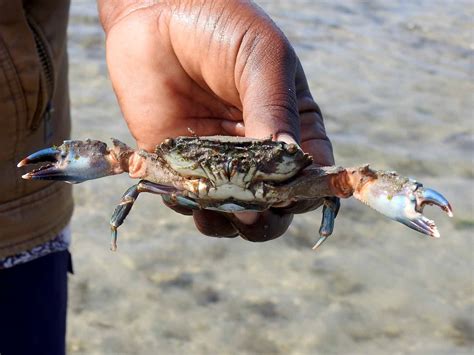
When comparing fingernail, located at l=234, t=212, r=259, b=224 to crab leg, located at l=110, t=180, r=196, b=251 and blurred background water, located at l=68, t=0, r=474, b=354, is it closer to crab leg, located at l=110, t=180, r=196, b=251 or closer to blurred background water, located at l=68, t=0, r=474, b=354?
crab leg, located at l=110, t=180, r=196, b=251

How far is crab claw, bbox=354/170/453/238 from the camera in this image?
2.39 meters

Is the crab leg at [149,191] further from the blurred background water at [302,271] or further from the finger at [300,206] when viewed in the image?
the blurred background water at [302,271]

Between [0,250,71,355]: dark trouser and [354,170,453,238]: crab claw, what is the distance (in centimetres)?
137

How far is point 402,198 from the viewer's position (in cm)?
246

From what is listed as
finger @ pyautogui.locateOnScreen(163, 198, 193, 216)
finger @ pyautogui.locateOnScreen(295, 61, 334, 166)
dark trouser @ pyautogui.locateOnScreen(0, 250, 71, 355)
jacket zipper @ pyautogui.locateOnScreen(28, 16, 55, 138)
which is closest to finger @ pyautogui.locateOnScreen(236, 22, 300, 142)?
finger @ pyautogui.locateOnScreen(295, 61, 334, 166)

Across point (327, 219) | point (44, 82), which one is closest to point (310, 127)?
point (327, 219)

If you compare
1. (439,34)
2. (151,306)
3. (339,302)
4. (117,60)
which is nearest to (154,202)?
(151,306)

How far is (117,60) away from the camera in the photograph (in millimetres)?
3357

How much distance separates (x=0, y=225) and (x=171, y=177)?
715mm

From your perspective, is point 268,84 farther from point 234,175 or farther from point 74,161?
point 74,161

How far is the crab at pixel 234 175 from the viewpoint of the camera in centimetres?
254

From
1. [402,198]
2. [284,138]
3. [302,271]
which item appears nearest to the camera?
[402,198]

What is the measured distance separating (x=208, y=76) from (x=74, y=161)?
662mm

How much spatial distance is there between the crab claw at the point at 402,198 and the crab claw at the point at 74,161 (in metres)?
0.89
